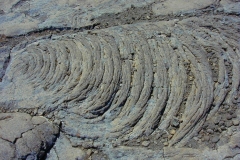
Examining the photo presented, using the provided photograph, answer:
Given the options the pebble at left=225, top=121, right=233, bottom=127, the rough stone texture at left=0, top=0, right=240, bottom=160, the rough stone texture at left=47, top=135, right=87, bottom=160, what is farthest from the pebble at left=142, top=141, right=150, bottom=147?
the pebble at left=225, top=121, right=233, bottom=127

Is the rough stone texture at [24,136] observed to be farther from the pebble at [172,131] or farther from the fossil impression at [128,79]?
the pebble at [172,131]

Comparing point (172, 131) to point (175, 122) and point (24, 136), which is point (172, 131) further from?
point (24, 136)

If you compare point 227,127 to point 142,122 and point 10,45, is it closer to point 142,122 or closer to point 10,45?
point 142,122

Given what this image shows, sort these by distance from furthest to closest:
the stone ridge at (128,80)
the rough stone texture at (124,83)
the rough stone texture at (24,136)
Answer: the stone ridge at (128,80)
the rough stone texture at (124,83)
the rough stone texture at (24,136)

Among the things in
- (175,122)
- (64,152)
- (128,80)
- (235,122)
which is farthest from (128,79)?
(235,122)

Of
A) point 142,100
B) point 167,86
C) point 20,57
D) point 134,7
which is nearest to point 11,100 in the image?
point 20,57

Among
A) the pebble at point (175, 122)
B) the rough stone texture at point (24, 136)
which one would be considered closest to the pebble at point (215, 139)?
the pebble at point (175, 122)

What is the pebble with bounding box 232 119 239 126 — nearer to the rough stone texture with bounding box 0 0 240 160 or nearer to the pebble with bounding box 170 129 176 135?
the rough stone texture with bounding box 0 0 240 160
